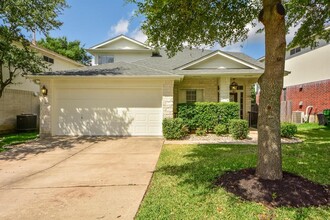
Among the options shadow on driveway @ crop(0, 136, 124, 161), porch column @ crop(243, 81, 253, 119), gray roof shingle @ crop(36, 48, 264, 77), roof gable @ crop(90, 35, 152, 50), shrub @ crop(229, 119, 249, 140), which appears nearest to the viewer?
shadow on driveway @ crop(0, 136, 124, 161)

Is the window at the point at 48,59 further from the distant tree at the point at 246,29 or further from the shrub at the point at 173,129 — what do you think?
the distant tree at the point at 246,29

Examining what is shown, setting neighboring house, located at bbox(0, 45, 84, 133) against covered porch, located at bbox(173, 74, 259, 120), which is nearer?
neighboring house, located at bbox(0, 45, 84, 133)

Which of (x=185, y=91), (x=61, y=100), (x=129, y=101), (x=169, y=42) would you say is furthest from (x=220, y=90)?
(x=61, y=100)

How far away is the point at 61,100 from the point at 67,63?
37.3 ft

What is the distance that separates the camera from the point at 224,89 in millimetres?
12969

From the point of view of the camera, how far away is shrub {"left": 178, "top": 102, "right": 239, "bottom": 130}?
1145 centimetres

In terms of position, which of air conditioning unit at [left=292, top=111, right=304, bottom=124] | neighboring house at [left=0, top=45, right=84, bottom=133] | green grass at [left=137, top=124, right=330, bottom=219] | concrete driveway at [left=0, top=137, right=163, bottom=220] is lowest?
concrete driveway at [left=0, top=137, right=163, bottom=220]

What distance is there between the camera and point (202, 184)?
461 centimetres

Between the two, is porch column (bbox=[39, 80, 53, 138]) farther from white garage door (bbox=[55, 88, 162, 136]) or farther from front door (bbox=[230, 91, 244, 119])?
front door (bbox=[230, 91, 244, 119])

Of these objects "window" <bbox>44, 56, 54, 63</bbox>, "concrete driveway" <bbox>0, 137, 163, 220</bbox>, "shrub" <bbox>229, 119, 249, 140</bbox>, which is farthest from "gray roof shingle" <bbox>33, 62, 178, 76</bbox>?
"window" <bbox>44, 56, 54, 63</bbox>

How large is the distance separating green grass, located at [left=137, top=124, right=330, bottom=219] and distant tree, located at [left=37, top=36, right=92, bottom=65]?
3288cm

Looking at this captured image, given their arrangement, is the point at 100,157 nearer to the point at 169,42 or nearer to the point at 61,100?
the point at 169,42

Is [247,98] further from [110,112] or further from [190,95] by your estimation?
[110,112]

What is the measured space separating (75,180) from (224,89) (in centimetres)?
990
